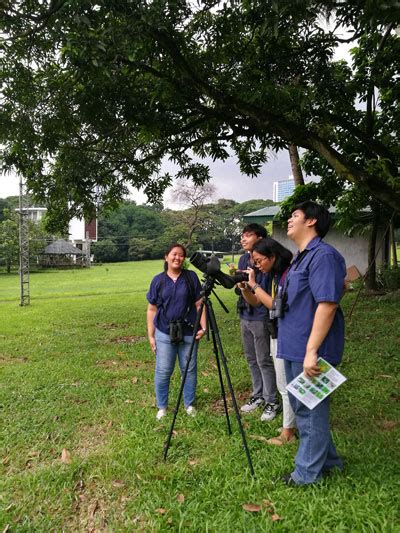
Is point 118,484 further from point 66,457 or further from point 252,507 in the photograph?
point 252,507

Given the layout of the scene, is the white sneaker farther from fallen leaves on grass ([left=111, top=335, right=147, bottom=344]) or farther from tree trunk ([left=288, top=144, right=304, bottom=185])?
tree trunk ([left=288, top=144, right=304, bottom=185])

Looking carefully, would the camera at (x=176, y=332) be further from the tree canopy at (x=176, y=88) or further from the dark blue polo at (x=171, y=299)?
the tree canopy at (x=176, y=88)

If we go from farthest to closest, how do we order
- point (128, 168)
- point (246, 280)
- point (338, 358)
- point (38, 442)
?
point (128, 168) < point (38, 442) < point (246, 280) < point (338, 358)

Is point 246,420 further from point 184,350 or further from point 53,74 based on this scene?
point 53,74

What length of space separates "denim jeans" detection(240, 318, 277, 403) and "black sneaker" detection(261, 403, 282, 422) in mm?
47

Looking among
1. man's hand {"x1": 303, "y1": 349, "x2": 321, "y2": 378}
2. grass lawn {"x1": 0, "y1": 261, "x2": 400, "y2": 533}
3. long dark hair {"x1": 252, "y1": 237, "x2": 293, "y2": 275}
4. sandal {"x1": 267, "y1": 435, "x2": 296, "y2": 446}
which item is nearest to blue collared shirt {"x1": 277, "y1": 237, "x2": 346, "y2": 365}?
man's hand {"x1": 303, "y1": 349, "x2": 321, "y2": 378}

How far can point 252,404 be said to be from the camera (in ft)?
13.1

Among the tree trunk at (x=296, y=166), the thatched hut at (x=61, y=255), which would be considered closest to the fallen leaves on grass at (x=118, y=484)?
the tree trunk at (x=296, y=166)

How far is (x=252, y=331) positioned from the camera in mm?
3812

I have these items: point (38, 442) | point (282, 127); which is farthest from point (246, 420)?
point (282, 127)

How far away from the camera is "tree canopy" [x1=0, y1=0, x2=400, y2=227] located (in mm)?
3785

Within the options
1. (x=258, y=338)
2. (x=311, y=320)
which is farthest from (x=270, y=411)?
(x=311, y=320)

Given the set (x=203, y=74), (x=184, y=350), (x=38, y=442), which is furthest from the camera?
(x=203, y=74)

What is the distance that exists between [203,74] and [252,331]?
12.2 feet
